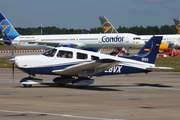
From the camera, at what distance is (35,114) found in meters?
12.1

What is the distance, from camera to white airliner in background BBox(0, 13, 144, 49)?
68.1 meters

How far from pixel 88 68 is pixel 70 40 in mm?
51427

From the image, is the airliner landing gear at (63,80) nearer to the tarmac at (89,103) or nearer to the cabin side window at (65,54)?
the tarmac at (89,103)

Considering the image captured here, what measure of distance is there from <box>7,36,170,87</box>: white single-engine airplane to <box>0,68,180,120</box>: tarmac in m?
0.59

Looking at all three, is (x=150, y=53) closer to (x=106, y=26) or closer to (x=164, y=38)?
(x=164, y=38)

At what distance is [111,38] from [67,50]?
157 feet

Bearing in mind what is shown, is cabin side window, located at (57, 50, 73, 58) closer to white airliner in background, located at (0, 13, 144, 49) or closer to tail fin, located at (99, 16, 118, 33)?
white airliner in background, located at (0, 13, 144, 49)

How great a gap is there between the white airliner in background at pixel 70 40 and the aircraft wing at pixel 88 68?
47.3 metres

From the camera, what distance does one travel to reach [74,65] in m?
20.1

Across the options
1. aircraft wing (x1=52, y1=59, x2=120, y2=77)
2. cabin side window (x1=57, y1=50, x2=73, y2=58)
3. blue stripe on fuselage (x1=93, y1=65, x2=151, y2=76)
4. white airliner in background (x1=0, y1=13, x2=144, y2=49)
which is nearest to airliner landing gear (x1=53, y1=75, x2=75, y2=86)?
aircraft wing (x1=52, y1=59, x2=120, y2=77)

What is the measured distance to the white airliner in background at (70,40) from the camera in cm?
6812

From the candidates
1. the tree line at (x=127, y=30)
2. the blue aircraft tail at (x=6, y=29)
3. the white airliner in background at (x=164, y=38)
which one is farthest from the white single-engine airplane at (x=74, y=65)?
the tree line at (x=127, y=30)

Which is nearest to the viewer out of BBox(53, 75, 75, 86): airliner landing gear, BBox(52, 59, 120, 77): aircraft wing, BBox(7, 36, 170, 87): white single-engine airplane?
BBox(52, 59, 120, 77): aircraft wing

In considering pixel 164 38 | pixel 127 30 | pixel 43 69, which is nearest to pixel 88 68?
pixel 43 69
